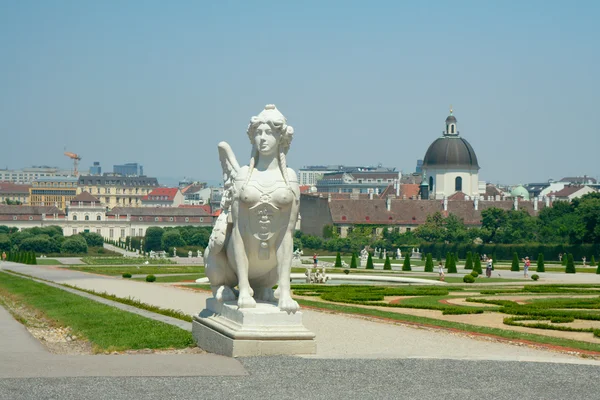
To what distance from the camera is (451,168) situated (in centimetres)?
13750

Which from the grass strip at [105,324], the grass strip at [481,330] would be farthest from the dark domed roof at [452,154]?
the grass strip at [481,330]

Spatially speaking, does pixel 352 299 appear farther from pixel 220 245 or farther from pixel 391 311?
pixel 220 245

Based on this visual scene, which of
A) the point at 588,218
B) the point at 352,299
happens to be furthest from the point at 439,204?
the point at 352,299

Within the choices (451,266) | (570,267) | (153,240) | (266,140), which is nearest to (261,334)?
(266,140)

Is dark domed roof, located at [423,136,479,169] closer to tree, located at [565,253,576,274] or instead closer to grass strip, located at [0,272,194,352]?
tree, located at [565,253,576,274]

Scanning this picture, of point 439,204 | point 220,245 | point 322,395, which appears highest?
point 439,204

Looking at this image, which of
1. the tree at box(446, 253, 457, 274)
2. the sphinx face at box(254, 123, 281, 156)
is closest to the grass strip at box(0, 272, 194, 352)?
the sphinx face at box(254, 123, 281, 156)

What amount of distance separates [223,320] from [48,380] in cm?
289

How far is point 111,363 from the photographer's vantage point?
440 inches

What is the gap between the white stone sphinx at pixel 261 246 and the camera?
1170 centimetres

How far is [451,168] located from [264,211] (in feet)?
416

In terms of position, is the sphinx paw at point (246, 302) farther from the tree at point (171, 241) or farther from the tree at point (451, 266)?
the tree at point (171, 241)

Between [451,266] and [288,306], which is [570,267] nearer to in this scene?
[451,266]

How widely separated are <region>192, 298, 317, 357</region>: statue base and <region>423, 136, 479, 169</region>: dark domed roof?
127 metres
